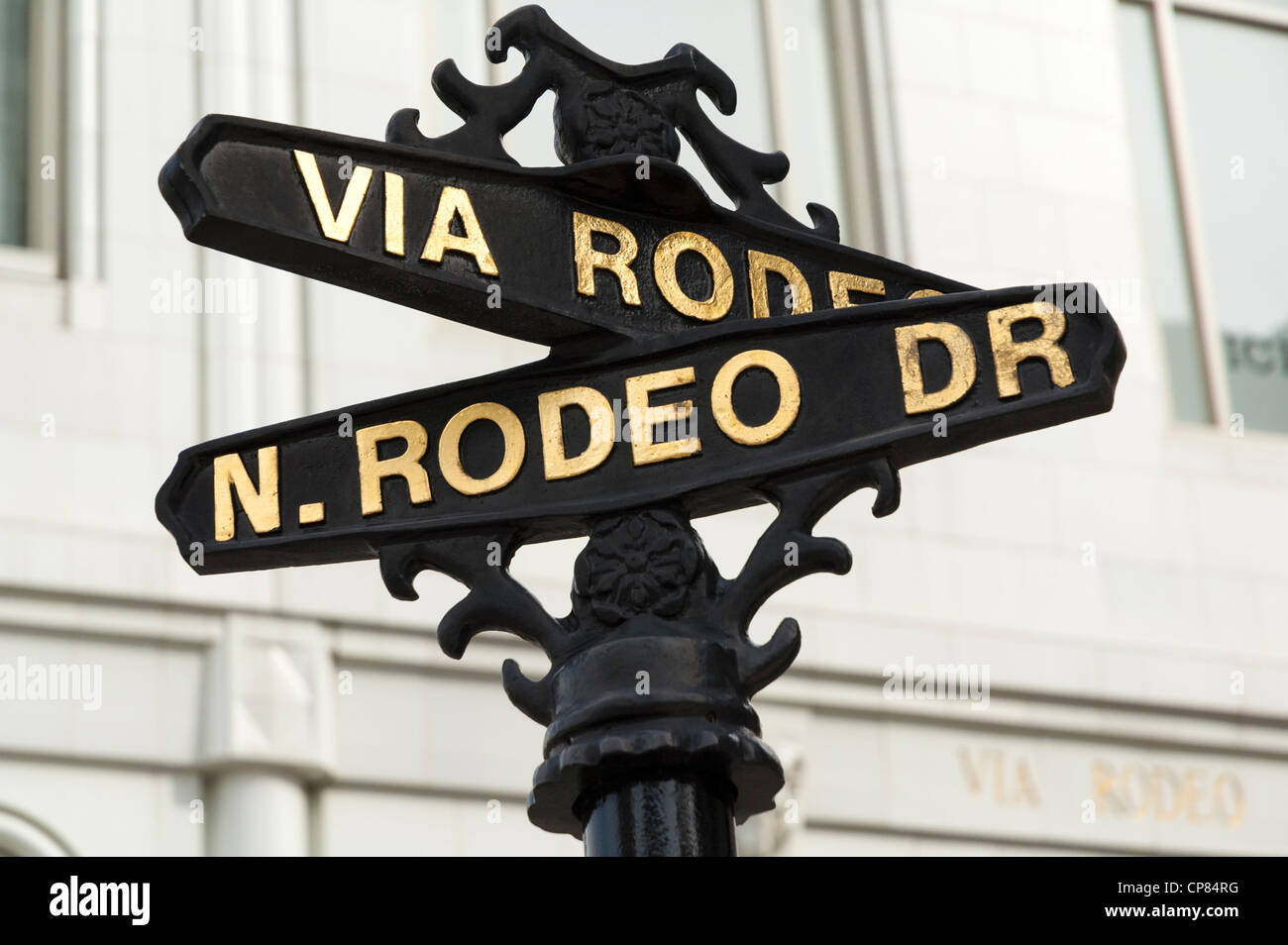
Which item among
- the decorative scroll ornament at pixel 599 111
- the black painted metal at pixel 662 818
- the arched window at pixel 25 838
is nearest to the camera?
the black painted metal at pixel 662 818

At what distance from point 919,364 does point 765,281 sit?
0.86 feet

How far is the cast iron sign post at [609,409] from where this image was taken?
2.39 m

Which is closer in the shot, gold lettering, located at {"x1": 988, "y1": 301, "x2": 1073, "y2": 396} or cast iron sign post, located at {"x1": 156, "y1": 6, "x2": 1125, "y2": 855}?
cast iron sign post, located at {"x1": 156, "y1": 6, "x2": 1125, "y2": 855}

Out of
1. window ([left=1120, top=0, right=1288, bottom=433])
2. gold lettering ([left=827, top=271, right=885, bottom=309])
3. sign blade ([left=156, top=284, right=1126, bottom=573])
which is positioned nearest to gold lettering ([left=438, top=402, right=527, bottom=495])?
sign blade ([left=156, top=284, right=1126, bottom=573])

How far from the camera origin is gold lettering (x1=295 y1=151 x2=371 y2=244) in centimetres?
258

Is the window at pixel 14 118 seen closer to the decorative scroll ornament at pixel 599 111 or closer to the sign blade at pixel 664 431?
the decorative scroll ornament at pixel 599 111

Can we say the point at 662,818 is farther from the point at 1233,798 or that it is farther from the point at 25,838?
the point at 1233,798

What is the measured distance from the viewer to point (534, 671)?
8.61 meters

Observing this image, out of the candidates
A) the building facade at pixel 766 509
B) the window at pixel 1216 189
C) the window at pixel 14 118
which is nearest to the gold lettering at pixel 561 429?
the building facade at pixel 766 509

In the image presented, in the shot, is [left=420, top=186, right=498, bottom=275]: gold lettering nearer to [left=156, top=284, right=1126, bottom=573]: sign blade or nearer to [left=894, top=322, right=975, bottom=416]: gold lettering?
[left=156, top=284, right=1126, bottom=573]: sign blade

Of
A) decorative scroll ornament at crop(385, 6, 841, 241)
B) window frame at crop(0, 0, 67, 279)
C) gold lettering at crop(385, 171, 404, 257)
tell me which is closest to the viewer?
gold lettering at crop(385, 171, 404, 257)

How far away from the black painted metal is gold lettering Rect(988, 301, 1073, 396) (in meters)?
0.61

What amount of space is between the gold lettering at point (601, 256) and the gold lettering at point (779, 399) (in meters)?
0.16

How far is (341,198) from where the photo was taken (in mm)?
2605
